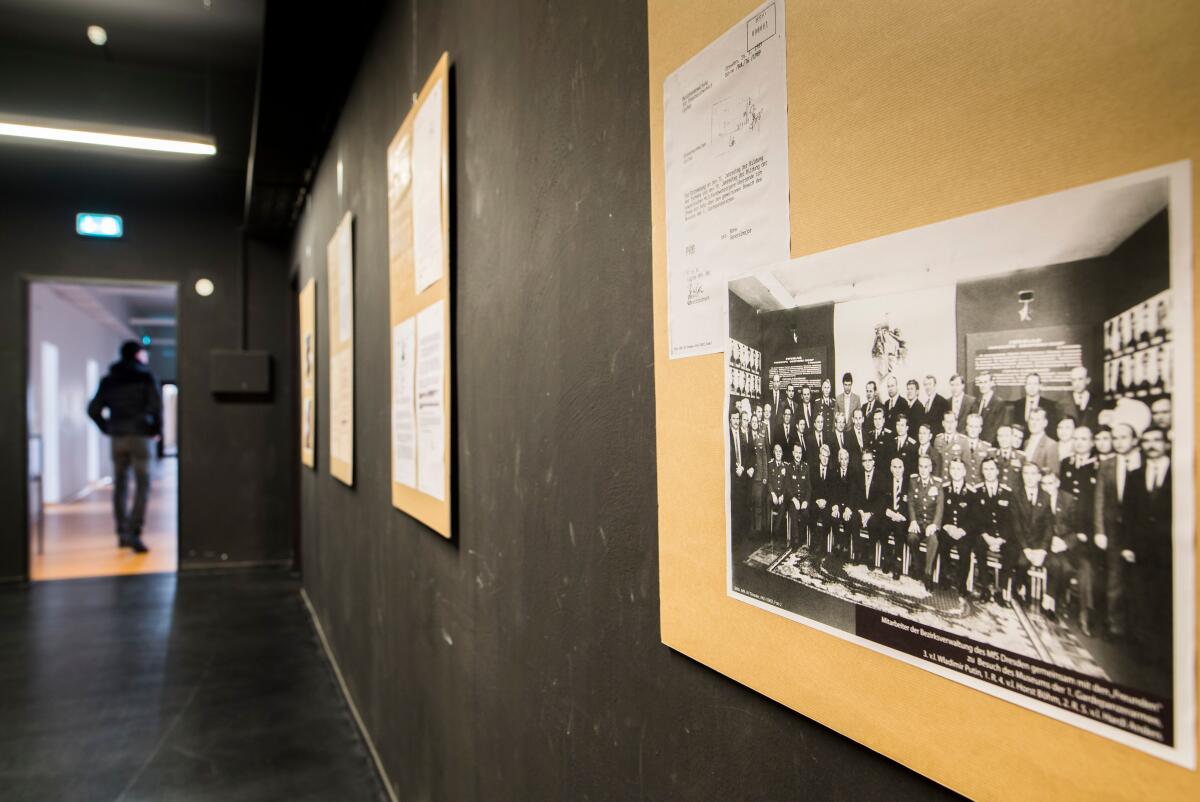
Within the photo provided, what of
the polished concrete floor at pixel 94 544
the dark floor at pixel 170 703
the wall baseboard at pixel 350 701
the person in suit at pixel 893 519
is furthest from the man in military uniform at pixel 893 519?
the polished concrete floor at pixel 94 544

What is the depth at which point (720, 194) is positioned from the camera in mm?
728

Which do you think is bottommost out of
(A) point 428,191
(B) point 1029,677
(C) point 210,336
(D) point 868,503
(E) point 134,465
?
(E) point 134,465

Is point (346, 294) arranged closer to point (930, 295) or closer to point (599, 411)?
point (599, 411)

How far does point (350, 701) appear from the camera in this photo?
3109 mm

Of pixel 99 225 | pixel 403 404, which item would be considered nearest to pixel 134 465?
pixel 99 225

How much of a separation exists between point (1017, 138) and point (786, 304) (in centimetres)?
22

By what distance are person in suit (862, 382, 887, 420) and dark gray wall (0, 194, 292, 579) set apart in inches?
243

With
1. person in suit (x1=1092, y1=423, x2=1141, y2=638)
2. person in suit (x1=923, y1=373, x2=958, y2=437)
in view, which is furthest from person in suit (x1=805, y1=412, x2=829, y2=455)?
person in suit (x1=1092, y1=423, x2=1141, y2=638)

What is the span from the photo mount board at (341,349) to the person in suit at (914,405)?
2748mm

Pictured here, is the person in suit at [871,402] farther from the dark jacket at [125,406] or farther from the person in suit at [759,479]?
the dark jacket at [125,406]

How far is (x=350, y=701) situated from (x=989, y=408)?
3.30m

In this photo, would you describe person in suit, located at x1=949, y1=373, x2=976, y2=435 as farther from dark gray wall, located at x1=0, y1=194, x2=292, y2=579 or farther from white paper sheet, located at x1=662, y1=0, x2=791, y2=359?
dark gray wall, located at x1=0, y1=194, x2=292, y2=579

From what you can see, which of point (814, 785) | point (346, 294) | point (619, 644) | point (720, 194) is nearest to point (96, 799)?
point (346, 294)

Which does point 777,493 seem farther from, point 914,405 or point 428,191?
point 428,191
